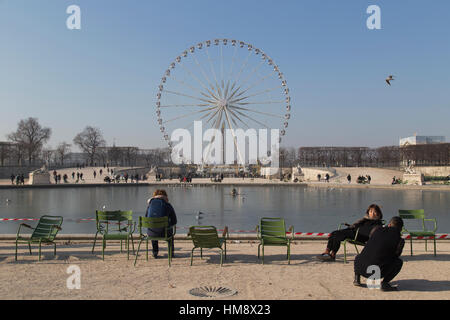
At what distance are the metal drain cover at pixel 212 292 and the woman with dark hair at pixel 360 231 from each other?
1918 millimetres

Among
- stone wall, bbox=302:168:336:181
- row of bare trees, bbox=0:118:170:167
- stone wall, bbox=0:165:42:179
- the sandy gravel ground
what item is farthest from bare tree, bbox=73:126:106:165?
the sandy gravel ground

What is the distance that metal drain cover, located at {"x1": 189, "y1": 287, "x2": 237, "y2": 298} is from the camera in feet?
13.8

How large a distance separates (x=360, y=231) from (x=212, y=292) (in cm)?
238

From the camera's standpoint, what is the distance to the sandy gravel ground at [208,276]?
4234mm

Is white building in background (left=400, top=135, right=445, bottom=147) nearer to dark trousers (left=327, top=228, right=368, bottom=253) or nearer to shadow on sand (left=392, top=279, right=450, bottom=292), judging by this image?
dark trousers (left=327, top=228, right=368, bottom=253)

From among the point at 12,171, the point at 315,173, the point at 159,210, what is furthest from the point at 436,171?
the point at 159,210

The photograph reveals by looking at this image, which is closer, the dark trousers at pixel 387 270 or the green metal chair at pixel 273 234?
the dark trousers at pixel 387 270

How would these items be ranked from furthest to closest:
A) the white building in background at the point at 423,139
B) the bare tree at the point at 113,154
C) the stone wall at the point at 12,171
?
the white building in background at the point at 423,139 < the bare tree at the point at 113,154 < the stone wall at the point at 12,171

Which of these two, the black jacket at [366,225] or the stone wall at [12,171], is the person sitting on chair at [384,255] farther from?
the stone wall at [12,171]

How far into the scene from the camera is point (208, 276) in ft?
16.4

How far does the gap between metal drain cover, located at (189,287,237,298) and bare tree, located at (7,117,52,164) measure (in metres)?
60.5

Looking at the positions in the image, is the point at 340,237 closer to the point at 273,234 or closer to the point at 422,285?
the point at 273,234

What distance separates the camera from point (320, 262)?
5.75m

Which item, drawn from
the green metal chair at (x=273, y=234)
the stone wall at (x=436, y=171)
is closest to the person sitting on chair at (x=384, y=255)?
the green metal chair at (x=273, y=234)
